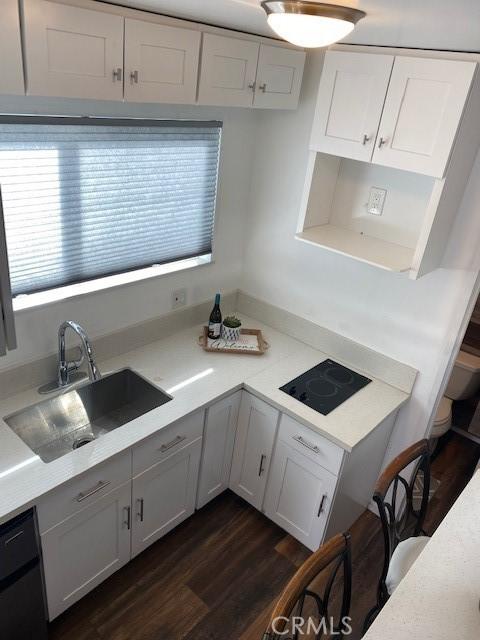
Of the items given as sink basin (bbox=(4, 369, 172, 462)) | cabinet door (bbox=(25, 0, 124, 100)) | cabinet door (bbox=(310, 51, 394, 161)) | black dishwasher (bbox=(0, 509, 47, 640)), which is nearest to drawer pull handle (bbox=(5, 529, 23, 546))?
black dishwasher (bbox=(0, 509, 47, 640))

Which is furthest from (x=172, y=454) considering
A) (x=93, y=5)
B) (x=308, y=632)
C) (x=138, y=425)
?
(x=93, y=5)

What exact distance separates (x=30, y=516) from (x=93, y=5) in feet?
5.37

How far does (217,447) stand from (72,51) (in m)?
1.77

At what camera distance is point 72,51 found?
151 centimetres

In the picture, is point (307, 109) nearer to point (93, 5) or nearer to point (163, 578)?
point (93, 5)

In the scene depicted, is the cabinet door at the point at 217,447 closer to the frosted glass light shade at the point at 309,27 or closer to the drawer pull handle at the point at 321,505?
the drawer pull handle at the point at 321,505

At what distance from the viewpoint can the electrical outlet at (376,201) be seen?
2285 millimetres

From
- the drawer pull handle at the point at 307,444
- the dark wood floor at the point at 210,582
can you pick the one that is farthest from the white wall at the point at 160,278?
the dark wood floor at the point at 210,582

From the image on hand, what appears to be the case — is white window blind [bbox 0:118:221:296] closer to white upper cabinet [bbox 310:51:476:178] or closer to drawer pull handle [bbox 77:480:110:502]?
white upper cabinet [bbox 310:51:476:178]

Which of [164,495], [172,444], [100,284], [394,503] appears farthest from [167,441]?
[394,503]

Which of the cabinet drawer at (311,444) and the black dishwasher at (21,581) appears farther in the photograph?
the cabinet drawer at (311,444)

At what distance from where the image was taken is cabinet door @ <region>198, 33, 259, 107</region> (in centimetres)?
188

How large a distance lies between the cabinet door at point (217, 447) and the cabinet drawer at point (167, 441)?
2.9 inches

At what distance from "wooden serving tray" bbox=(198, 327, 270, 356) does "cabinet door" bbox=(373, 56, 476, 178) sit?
1129 mm
